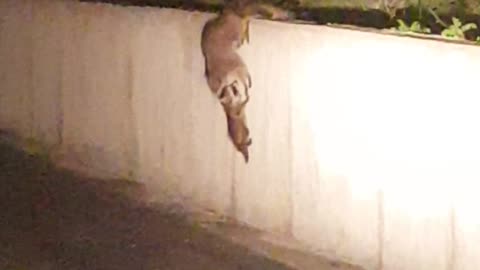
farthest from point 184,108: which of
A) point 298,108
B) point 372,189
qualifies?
point 372,189

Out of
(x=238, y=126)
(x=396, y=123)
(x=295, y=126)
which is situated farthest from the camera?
(x=238, y=126)

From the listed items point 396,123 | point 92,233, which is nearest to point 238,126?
point 92,233

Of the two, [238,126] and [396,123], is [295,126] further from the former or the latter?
[396,123]

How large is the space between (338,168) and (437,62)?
3.72 ft

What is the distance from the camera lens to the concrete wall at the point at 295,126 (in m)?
7.58

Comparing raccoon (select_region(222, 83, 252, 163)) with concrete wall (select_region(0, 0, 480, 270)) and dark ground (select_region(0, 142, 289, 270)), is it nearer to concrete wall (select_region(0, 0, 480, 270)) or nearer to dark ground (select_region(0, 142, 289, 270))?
concrete wall (select_region(0, 0, 480, 270))

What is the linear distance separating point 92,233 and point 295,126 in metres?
1.77

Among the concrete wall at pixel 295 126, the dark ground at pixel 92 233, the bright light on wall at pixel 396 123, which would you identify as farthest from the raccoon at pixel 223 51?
the dark ground at pixel 92 233

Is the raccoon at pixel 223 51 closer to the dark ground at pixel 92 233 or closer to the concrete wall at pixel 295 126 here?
the concrete wall at pixel 295 126

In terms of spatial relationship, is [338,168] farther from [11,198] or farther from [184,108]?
[11,198]

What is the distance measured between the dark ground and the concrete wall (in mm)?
311

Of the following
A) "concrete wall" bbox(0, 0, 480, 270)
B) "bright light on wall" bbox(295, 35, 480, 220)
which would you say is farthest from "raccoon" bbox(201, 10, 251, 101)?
"bright light on wall" bbox(295, 35, 480, 220)

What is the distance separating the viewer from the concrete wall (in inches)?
298

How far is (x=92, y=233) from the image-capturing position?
928 centimetres
